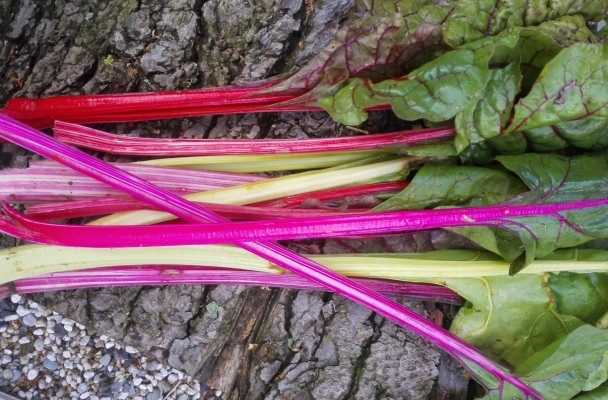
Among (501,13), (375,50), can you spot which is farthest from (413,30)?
(501,13)

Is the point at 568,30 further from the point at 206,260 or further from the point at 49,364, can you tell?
the point at 49,364

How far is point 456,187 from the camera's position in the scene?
146 centimetres

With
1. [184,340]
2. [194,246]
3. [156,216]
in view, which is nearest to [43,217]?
[156,216]

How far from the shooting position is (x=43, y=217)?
157 cm

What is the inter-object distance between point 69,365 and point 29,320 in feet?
0.64

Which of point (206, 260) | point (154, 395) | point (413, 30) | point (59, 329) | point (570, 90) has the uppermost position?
point (413, 30)

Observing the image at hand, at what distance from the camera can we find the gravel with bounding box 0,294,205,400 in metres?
1.84

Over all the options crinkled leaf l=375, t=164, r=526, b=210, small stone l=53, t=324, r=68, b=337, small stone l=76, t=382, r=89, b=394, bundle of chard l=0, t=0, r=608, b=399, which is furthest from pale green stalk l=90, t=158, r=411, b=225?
small stone l=76, t=382, r=89, b=394

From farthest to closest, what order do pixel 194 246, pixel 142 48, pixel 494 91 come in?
pixel 142 48 → pixel 194 246 → pixel 494 91

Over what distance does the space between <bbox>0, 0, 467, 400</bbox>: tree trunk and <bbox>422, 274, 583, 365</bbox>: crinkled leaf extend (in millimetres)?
237

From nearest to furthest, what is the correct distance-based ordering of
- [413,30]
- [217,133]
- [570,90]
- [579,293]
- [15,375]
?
[570,90] < [413,30] < [579,293] < [217,133] < [15,375]

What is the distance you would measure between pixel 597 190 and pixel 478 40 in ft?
1.54

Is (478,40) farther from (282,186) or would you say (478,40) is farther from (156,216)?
(156,216)

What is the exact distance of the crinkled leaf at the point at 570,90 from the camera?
1.27 meters
